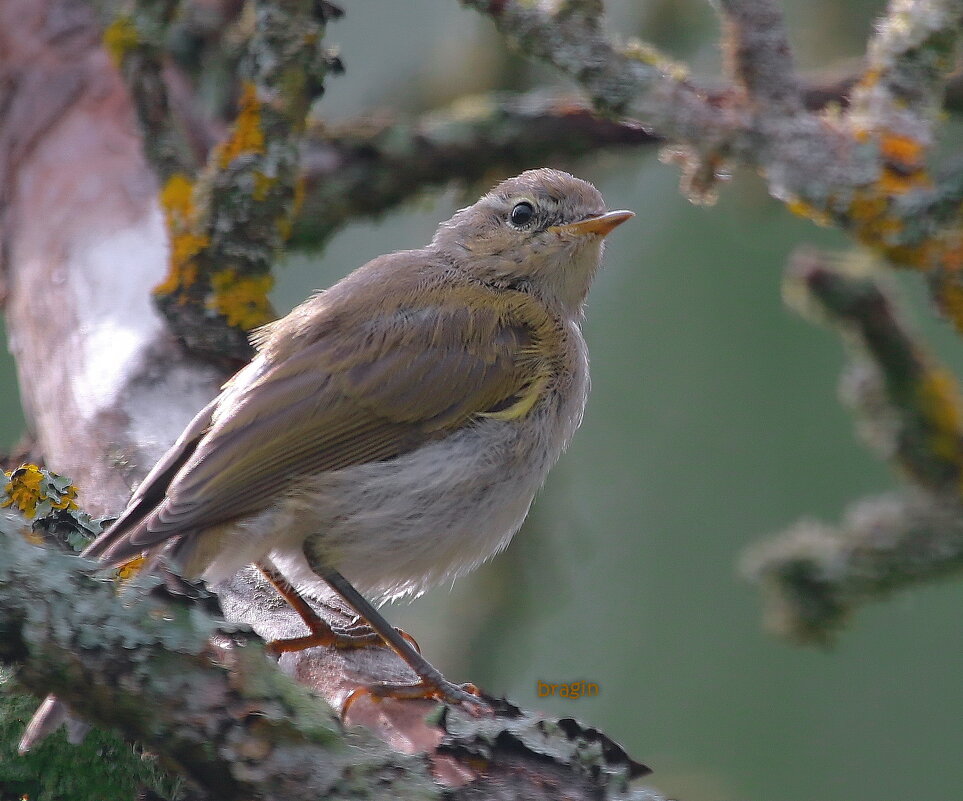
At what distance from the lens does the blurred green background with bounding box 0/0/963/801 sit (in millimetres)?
4867

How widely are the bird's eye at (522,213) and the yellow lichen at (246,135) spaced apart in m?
0.89

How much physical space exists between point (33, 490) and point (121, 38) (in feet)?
6.70

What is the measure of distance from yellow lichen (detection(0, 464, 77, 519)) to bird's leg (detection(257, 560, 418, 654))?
0.68 meters

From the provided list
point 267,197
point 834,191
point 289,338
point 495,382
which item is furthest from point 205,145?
point 834,191

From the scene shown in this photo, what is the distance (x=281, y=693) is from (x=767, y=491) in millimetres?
5032

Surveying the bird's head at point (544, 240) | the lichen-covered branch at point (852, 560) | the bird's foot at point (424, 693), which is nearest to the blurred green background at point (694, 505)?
the bird's head at point (544, 240)

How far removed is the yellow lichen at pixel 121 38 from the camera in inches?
159

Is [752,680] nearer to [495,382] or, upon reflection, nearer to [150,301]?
[495,382]

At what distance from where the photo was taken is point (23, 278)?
13.6 ft

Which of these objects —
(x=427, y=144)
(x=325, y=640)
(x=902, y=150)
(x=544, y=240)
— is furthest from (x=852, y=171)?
(x=325, y=640)

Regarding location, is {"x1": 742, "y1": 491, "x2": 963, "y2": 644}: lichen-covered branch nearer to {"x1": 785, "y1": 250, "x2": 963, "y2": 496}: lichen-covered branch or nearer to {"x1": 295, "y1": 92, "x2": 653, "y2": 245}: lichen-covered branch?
{"x1": 785, "y1": 250, "x2": 963, "y2": 496}: lichen-covered branch

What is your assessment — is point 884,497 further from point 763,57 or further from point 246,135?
point 246,135

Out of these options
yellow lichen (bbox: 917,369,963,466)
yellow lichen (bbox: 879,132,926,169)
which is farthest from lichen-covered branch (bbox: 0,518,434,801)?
yellow lichen (bbox: 879,132,926,169)

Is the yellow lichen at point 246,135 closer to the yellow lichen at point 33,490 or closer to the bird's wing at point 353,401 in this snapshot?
the bird's wing at point 353,401
